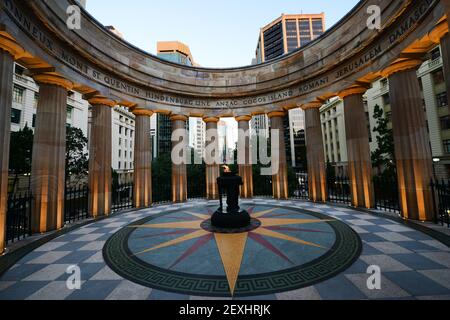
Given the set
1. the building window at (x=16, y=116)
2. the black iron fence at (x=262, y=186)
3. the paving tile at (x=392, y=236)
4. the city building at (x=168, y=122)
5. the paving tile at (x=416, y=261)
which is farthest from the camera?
the city building at (x=168, y=122)

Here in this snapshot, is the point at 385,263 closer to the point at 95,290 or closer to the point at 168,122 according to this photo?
the point at 95,290

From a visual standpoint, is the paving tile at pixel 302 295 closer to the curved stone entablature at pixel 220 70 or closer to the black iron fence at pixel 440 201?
the black iron fence at pixel 440 201

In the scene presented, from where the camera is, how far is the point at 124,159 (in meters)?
50.9

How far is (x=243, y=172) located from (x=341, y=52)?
10429 mm

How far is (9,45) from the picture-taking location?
6.32 m

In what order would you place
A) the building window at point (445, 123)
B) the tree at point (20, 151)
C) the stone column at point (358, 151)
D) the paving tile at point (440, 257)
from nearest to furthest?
1. the paving tile at point (440, 257)
2. the stone column at point (358, 151)
3. the tree at point (20, 151)
4. the building window at point (445, 123)

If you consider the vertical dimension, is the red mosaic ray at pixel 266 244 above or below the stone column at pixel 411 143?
below

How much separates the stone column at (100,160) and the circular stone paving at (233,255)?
13.6 ft

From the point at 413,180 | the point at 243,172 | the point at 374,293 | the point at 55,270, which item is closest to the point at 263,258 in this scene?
the point at 374,293

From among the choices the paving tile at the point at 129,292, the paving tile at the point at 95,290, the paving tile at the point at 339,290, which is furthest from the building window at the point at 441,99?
the paving tile at the point at 95,290

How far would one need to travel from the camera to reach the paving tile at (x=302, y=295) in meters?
3.58

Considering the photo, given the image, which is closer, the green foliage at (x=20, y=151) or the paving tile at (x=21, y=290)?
the paving tile at (x=21, y=290)

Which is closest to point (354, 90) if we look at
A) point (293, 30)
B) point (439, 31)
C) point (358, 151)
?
point (358, 151)
